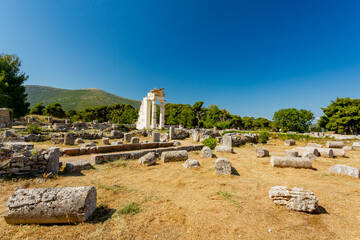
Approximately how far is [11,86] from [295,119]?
4683 cm

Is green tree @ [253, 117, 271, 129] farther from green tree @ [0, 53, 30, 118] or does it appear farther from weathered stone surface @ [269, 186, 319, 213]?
green tree @ [0, 53, 30, 118]

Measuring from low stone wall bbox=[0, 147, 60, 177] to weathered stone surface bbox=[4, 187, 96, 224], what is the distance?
2.95 metres

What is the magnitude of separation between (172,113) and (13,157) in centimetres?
4443

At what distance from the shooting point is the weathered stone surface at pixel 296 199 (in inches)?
140

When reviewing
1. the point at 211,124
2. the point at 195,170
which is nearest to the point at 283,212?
the point at 195,170

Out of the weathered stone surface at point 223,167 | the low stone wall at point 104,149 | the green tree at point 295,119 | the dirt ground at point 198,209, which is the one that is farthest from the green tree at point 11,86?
the green tree at point 295,119

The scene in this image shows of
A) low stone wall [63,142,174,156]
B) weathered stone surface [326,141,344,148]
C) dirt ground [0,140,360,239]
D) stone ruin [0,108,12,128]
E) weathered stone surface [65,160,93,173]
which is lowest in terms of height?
dirt ground [0,140,360,239]

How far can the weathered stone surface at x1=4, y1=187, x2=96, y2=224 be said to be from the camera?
9.32 ft

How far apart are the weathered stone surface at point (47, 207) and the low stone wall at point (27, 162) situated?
116 inches

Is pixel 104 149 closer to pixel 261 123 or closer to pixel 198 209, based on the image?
pixel 198 209

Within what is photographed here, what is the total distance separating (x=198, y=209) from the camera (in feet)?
11.7

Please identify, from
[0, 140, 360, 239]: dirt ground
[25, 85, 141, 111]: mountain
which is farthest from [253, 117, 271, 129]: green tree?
[25, 85, 141, 111]: mountain

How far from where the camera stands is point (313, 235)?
2855 millimetres

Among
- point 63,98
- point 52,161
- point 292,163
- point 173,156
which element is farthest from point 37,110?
point 292,163
